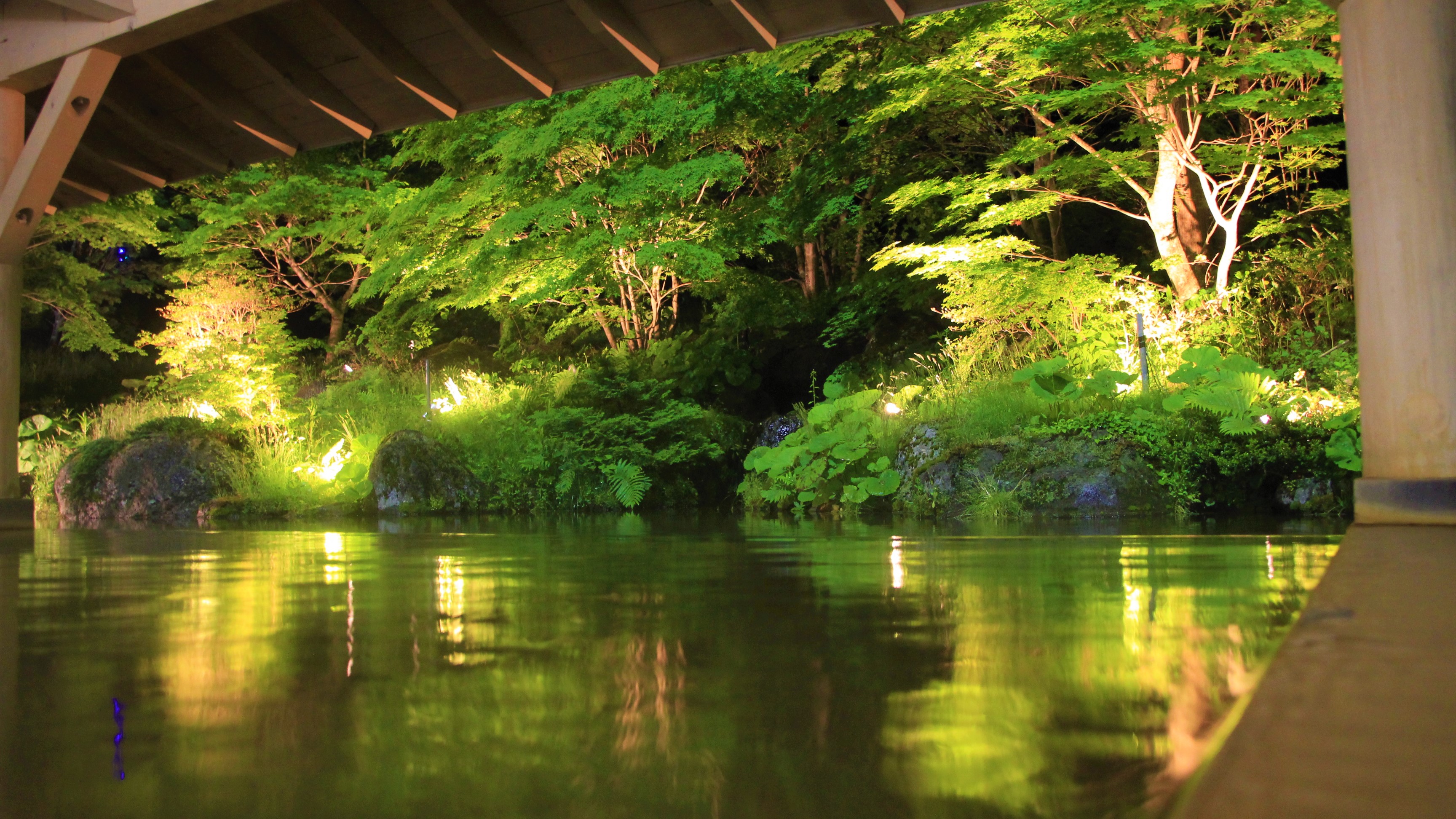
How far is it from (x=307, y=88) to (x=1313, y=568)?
5.44 m

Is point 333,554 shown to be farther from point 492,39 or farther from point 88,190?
point 88,190

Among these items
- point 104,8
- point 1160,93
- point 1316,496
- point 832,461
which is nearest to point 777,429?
point 832,461

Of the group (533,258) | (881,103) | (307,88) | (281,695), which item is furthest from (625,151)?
(281,695)

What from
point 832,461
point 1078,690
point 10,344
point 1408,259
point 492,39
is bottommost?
point 1078,690

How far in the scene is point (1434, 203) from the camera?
318 cm

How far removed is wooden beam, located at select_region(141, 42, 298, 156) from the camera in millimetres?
5410

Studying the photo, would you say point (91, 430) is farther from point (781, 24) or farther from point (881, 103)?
point (781, 24)

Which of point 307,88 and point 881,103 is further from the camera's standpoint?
point 881,103

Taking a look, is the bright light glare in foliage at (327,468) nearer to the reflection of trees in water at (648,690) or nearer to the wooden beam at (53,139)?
the wooden beam at (53,139)

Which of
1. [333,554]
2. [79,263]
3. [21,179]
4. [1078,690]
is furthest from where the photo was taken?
[79,263]

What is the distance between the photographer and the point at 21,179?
471cm

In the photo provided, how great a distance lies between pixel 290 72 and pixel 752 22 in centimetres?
267

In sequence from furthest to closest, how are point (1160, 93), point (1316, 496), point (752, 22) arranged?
point (1160, 93) → point (1316, 496) → point (752, 22)

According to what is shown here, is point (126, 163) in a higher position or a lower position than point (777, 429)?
higher
